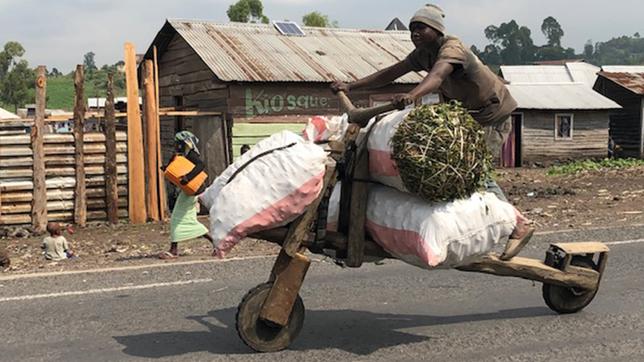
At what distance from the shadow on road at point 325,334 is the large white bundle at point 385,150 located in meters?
1.14

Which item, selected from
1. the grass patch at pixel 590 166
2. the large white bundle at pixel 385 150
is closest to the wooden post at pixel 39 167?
the large white bundle at pixel 385 150

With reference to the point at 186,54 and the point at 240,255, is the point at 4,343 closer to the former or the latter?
the point at 240,255

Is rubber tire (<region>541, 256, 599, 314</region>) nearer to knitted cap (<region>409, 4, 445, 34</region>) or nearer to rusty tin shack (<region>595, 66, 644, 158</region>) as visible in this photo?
knitted cap (<region>409, 4, 445, 34</region>)

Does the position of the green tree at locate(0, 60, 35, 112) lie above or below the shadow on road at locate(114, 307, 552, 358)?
above

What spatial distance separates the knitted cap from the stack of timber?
9.96 meters

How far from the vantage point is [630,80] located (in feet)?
118

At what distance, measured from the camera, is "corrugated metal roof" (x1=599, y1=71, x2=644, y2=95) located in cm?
3450

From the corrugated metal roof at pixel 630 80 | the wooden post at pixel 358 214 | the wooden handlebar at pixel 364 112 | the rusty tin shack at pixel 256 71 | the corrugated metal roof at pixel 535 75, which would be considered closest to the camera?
the wooden handlebar at pixel 364 112

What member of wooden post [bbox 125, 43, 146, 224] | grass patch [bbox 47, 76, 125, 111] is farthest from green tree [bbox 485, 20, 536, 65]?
wooden post [bbox 125, 43, 146, 224]

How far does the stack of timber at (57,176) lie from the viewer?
13.4m

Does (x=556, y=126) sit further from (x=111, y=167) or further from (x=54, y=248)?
(x=54, y=248)

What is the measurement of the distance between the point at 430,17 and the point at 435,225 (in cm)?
147

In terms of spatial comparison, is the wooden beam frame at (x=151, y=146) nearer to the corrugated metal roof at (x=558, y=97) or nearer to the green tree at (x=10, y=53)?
the corrugated metal roof at (x=558, y=97)

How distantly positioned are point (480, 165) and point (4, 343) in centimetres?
346
